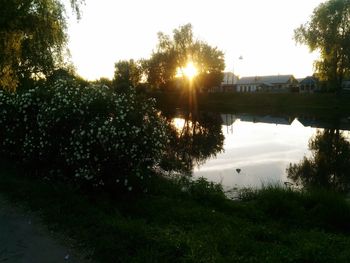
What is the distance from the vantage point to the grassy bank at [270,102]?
5597 cm

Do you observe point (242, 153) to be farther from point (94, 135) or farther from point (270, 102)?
point (270, 102)

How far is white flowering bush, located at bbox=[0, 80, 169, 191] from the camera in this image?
8977 mm

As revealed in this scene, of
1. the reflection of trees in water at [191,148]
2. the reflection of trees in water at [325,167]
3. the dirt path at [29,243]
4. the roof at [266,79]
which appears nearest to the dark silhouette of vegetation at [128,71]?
the roof at [266,79]

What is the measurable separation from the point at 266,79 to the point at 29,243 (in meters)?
126

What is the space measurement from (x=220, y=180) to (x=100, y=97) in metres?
6.95

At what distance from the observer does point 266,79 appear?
12706 cm

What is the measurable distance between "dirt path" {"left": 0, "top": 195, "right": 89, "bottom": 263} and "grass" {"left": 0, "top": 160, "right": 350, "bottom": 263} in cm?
25

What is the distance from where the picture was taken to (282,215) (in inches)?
366

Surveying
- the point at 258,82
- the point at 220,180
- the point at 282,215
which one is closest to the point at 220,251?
the point at 282,215

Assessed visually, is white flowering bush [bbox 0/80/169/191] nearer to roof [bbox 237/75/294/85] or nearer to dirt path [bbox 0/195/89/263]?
dirt path [bbox 0/195/89/263]

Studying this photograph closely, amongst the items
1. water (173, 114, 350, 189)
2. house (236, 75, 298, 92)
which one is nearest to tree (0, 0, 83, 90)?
water (173, 114, 350, 189)

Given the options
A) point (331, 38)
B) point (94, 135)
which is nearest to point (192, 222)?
point (94, 135)

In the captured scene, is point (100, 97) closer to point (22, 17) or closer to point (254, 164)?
point (22, 17)

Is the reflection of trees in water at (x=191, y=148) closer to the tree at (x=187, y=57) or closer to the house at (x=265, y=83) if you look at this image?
the tree at (x=187, y=57)
